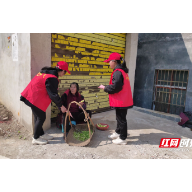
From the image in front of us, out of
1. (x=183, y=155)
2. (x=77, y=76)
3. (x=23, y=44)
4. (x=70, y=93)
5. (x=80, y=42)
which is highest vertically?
(x=80, y=42)

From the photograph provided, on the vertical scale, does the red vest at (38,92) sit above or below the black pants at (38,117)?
above

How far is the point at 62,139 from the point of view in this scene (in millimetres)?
3781

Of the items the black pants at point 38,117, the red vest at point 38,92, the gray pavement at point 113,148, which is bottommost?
the gray pavement at point 113,148

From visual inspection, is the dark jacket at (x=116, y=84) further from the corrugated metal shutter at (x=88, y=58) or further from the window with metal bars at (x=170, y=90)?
the window with metal bars at (x=170, y=90)

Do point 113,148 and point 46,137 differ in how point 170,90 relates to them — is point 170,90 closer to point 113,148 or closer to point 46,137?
point 113,148

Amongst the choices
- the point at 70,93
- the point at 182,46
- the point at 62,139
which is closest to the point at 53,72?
the point at 70,93

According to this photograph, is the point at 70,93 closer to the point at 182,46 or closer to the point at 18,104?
the point at 18,104

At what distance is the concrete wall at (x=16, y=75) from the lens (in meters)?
3.87

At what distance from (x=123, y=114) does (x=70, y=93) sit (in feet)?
5.04

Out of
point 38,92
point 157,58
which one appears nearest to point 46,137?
point 38,92

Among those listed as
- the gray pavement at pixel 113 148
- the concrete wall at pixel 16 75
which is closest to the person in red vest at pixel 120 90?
the gray pavement at pixel 113 148

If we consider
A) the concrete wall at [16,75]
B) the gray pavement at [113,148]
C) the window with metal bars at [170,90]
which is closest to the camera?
the gray pavement at [113,148]

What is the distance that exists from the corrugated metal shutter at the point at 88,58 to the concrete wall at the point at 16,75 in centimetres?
77

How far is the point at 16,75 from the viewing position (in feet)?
14.4
